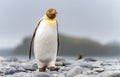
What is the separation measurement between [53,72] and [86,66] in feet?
2.94

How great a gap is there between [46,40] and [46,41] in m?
0.01

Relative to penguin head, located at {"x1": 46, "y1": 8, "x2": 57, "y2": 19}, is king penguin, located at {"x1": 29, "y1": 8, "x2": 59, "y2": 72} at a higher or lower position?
lower

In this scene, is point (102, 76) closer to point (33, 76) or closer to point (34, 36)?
point (33, 76)

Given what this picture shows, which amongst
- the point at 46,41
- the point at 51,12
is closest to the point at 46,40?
the point at 46,41

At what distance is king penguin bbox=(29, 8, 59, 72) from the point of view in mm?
4492

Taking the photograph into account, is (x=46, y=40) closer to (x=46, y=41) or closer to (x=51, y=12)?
(x=46, y=41)

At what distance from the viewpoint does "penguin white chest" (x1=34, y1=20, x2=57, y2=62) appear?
4496 millimetres

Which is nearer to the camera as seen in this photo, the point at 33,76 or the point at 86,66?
the point at 33,76

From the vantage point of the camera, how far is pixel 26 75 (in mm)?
4117

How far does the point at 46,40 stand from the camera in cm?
450

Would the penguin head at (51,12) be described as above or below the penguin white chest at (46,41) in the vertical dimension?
above

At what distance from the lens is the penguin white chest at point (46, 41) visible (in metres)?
4.50

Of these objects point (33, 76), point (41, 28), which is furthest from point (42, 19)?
point (33, 76)

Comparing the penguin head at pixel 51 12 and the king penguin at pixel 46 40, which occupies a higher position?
the penguin head at pixel 51 12
